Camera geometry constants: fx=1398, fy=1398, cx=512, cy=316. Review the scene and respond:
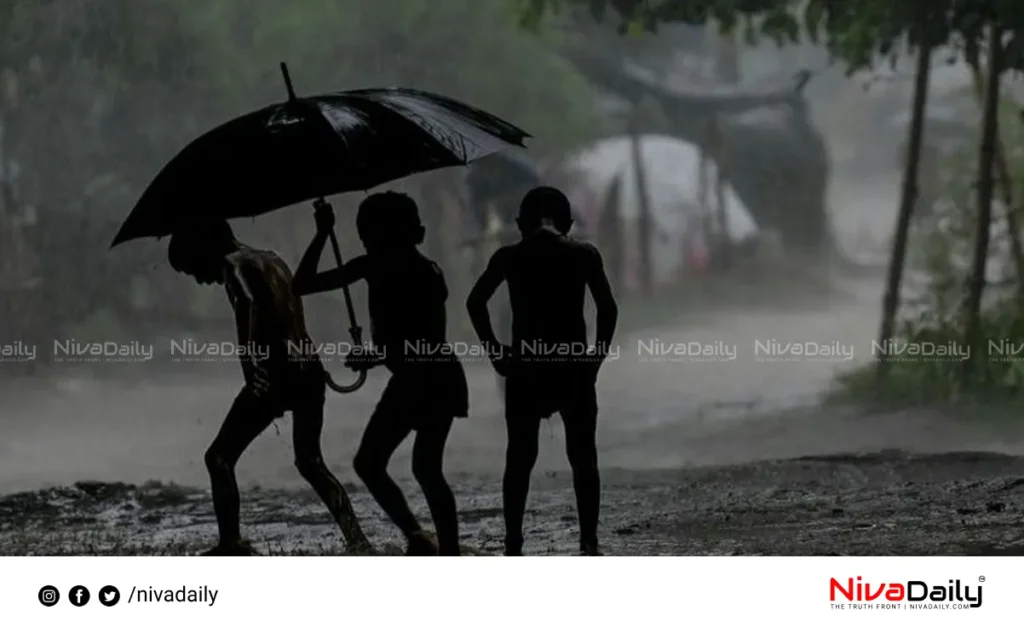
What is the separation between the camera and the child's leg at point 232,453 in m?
4.99

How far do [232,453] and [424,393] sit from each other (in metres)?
0.74

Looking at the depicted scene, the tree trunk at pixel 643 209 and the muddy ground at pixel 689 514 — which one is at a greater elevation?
the tree trunk at pixel 643 209

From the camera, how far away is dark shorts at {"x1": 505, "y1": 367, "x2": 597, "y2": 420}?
4934mm

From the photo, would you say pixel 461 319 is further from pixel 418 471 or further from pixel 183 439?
pixel 183 439

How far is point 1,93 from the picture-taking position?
5.20 m

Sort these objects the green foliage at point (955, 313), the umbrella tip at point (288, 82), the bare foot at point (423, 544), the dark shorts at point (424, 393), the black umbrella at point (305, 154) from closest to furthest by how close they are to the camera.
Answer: the black umbrella at point (305, 154)
the umbrella tip at point (288, 82)
the dark shorts at point (424, 393)
the bare foot at point (423, 544)
the green foliage at point (955, 313)

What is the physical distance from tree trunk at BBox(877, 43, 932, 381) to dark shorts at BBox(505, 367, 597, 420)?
1.09 m

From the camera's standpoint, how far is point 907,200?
5113 mm

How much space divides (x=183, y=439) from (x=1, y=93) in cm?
146

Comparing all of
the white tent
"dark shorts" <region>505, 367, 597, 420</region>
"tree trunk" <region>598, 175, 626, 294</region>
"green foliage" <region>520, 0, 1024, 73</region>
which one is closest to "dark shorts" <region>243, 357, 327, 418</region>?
"dark shorts" <region>505, 367, 597, 420</region>

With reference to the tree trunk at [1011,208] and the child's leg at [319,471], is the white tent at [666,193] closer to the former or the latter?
the tree trunk at [1011,208]
